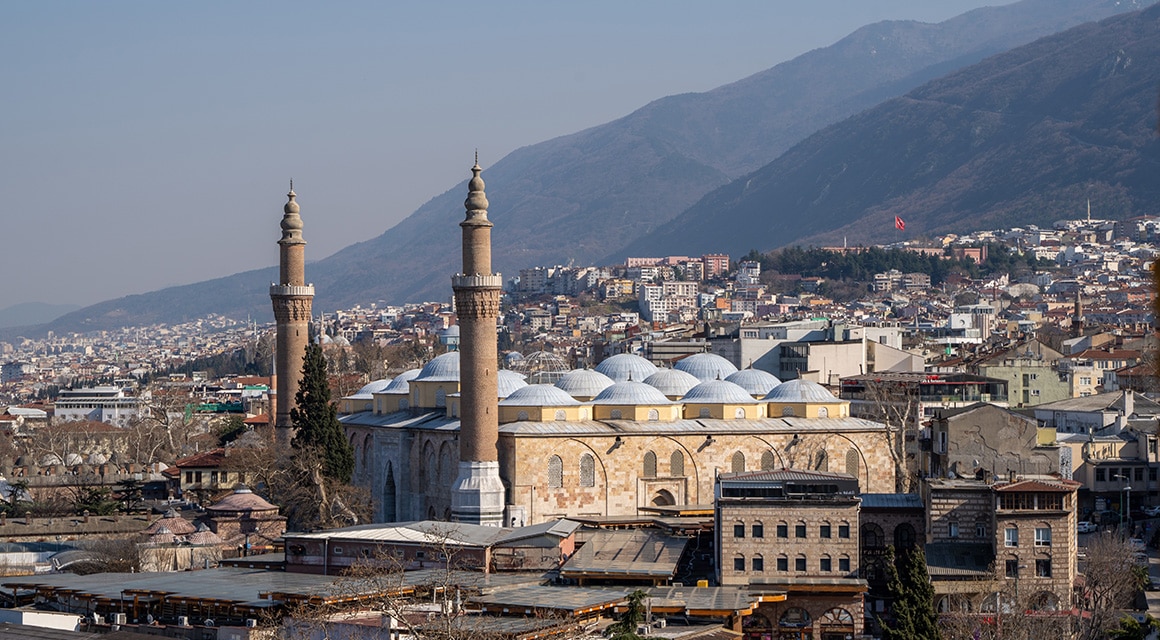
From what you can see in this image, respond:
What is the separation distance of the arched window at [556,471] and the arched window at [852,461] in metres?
7.96

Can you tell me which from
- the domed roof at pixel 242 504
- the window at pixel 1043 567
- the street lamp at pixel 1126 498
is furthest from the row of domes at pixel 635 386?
the window at pixel 1043 567

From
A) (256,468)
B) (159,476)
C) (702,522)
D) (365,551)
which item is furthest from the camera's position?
(159,476)

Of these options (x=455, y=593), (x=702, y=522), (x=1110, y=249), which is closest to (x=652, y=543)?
(x=702, y=522)

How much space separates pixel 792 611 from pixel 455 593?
8.71m

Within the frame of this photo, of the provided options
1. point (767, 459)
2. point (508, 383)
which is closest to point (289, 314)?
point (508, 383)

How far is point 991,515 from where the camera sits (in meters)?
37.9

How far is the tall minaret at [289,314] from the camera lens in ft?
188

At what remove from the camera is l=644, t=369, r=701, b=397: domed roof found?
2153 inches

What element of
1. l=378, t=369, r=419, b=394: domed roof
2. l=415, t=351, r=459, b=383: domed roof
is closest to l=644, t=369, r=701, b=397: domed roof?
l=415, t=351, r=459, b=383: domed roof

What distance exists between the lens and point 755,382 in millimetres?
56375

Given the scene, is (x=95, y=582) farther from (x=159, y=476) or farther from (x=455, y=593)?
(x=159, y=476)

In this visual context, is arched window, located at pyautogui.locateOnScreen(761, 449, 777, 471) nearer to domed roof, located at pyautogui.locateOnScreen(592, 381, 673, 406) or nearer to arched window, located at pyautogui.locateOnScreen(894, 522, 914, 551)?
domed roof, located at pyautogui.locateOnScreen(592, 381, 673, 406)

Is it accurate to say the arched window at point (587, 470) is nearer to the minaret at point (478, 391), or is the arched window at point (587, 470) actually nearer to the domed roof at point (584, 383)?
the minaret at point (478, 391)

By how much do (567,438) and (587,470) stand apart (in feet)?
3.14
